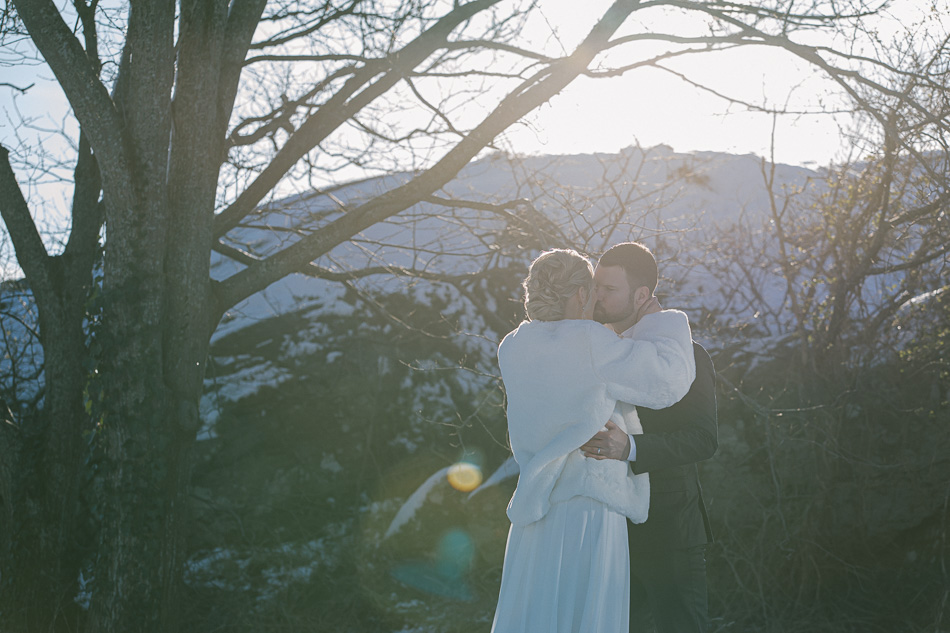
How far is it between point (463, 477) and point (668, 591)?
4.48m

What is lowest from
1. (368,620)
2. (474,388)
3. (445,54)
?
(368,620)

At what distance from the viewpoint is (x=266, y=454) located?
770 cm

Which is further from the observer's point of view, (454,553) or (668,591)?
(454,553)

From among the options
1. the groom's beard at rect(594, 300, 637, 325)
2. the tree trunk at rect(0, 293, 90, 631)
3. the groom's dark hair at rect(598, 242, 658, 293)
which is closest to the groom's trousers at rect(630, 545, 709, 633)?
the groom's beard at rect(594, 300, 637, 325)

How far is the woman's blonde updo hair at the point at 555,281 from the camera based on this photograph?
2369mm

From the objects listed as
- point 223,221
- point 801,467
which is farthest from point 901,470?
point 223,221

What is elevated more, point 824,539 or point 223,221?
point 223,221

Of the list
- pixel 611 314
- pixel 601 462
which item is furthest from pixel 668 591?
pixel 611 314

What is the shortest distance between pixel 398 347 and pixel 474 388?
0.96 meters

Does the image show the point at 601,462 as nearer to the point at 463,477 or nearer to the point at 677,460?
the point at 677,460

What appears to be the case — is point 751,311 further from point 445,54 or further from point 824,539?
point 445,54

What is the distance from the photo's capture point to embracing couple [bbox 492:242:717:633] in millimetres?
2238

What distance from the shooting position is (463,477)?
6770mm

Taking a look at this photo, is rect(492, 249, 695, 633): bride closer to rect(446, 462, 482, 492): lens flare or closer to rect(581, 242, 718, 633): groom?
rect(581, 242, 718, 633): groom
